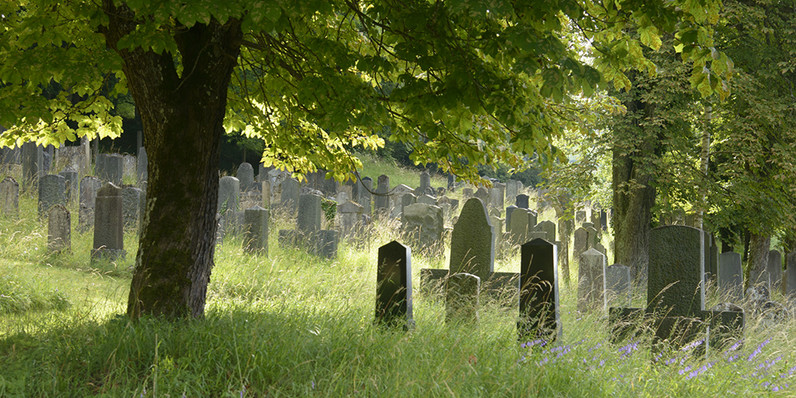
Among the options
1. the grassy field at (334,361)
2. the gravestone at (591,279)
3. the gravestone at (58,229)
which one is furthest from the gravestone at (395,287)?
the gravestone at (58,229)

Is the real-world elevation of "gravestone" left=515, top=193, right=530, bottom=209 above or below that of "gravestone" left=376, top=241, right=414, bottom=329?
above

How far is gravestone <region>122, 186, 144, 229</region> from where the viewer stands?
11172 millimetres

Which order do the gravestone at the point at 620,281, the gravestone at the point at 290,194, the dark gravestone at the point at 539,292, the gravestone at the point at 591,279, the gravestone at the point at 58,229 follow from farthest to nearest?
the gravestone at the point at 290,194, the gravestone at the point at 58,229, the gravestone at the point at 620,281, the gravestone at the point at 591,279, the dark gravestone at the point at 539,292

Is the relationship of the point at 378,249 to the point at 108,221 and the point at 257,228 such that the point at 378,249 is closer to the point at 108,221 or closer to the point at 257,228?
the point at 257,228

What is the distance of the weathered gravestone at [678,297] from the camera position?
17.6 feet

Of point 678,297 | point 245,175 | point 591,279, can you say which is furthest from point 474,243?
point 245,175

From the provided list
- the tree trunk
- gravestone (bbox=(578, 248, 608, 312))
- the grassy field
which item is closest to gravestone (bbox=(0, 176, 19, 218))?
the grassy field

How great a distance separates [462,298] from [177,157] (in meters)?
2.74

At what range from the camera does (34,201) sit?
12.5m

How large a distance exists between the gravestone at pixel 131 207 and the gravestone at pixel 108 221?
160cm

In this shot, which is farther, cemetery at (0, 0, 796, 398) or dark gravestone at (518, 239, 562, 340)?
dark gravestone at (518, 239, 562, 340)

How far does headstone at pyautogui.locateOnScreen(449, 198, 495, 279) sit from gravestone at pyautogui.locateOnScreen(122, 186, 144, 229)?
6.29 metres

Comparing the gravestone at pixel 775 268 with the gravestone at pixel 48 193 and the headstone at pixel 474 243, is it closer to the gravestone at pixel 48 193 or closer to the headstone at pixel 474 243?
the headstone at pixel 474 243

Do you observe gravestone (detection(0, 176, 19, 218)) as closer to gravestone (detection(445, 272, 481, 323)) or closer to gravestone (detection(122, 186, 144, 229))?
gravestone (detection(122, 186, 144, 229))
